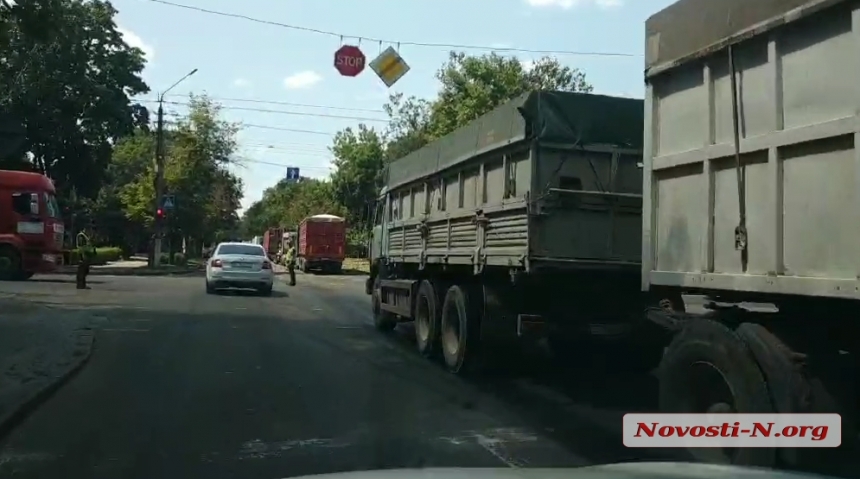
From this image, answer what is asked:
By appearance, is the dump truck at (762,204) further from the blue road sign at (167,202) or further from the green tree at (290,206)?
the green tree at (290,206)

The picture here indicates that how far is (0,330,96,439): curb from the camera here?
7.51m

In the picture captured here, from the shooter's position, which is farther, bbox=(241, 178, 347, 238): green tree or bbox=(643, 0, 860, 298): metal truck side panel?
bbox=(241, 178, 347, 238): green tree

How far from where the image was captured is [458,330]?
10852 mm

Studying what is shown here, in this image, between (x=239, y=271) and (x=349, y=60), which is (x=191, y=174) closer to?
(x=239, y=271)

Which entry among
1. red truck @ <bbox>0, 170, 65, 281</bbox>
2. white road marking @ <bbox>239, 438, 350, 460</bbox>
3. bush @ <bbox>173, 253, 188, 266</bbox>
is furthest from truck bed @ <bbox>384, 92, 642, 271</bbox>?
bush @ <bbox>173, 253, 188, 266</bbox>

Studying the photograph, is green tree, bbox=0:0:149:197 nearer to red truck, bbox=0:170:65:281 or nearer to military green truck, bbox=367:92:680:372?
red truck, bbox=0:170:65:281

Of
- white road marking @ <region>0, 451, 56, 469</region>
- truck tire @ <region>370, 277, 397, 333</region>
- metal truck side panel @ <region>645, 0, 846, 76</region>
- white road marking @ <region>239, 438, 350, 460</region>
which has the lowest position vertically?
white road marking @ <region>0, 451, 56, 469</region>

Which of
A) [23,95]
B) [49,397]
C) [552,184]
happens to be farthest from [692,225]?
[23,95]

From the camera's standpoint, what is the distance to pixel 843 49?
4309 mm

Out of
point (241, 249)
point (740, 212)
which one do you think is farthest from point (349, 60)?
point (740, 212)

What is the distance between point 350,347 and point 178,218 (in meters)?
40.3

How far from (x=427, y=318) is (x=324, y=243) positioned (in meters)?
35.2

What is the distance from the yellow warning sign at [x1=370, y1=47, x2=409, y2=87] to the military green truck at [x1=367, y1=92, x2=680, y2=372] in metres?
7.95

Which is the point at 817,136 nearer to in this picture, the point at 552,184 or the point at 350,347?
the point at 552,184
